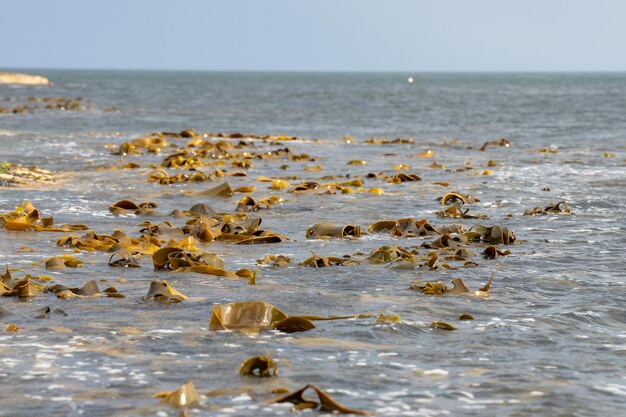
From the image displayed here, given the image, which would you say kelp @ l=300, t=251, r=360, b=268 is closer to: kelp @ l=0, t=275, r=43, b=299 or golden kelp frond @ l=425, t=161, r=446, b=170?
kelp @ l=0, t=275, r=43, b=299

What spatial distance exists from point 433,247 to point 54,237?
441cm

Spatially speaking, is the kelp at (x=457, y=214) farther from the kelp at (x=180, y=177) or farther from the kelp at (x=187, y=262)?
the kelp at (x=180, y=177)

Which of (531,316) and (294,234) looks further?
(294,234)

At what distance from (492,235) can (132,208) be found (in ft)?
Answer: 17.9

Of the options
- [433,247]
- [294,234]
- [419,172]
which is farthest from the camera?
[419,172]


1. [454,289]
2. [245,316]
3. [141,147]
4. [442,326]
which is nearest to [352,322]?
[442,326]

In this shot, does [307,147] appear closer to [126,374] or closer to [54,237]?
[54,237]

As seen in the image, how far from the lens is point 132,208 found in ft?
45.9

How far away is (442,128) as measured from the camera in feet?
135

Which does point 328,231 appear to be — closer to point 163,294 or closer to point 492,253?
point 492,253

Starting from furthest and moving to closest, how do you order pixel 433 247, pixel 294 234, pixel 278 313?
pixel 294 234
pixel 433 247
pixel 278 313

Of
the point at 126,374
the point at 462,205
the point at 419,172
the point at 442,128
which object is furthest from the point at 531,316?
the point at 442,128

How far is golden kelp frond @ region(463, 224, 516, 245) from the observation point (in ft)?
36.6

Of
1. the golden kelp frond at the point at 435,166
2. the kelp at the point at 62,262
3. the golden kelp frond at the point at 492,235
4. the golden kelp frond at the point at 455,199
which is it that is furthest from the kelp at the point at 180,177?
the kelp at the point at 62,262
